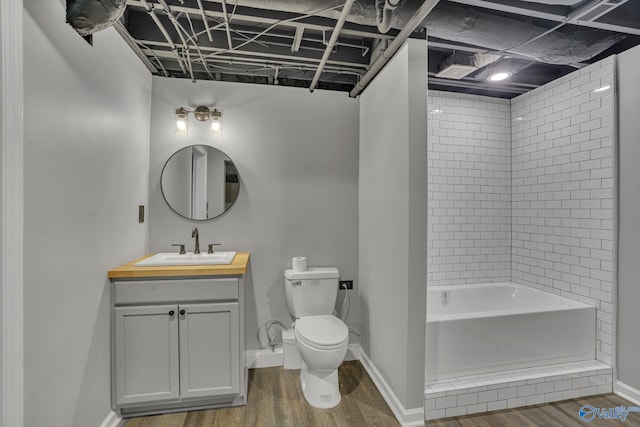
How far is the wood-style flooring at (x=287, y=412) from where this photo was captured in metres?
1.91

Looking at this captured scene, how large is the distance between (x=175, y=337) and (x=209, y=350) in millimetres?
232

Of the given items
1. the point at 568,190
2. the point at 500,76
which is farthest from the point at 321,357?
the point at 500,76

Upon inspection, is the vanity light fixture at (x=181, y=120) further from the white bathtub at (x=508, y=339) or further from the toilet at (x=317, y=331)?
the white bathtub at (x=508, y=339)

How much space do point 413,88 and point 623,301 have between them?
7.25 feet

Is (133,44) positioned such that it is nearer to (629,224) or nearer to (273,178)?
(273,178)

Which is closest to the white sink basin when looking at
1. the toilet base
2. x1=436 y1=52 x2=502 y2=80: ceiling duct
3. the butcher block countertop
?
the butcher block countertop

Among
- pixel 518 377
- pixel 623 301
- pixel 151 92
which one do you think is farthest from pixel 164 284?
pixel 623 301

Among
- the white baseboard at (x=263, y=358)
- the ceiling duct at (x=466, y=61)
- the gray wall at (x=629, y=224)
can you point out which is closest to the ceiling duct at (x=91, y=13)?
the ceiling duct at (x=466, y=61)

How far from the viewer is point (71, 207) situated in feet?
4.86

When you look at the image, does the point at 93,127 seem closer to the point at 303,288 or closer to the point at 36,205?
the point at 36,205

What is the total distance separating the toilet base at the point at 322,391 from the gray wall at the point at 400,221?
390mm

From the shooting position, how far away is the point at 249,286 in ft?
8.75

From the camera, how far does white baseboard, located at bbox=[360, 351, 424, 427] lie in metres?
1.87

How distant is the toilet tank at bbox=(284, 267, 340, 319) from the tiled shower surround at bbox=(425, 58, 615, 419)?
1001mm
